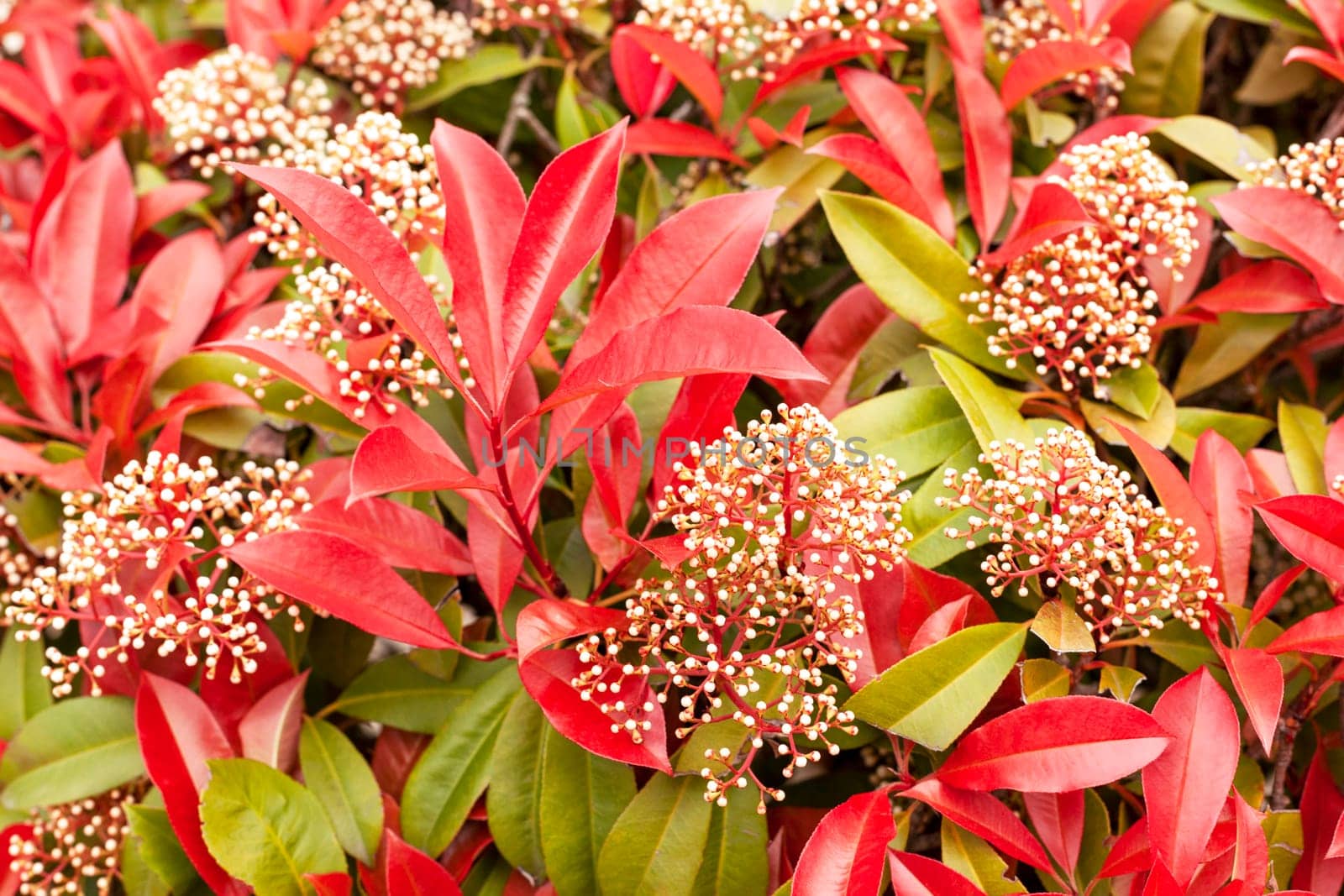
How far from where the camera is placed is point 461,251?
1068mm

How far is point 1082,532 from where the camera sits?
1029 millimetres

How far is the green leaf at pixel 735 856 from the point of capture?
1088mm

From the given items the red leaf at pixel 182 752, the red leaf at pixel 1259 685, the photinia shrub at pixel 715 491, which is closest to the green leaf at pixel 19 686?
the photinia shrub at pixel 715 491

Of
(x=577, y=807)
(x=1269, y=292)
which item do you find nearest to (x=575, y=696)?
(x=577, y=807)

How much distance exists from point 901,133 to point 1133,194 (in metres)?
0.28

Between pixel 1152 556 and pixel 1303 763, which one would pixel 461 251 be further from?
pixel 1303 763

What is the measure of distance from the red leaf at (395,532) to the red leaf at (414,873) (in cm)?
27

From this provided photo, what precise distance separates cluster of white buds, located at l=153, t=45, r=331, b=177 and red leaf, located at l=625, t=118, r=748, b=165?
16.3 inches

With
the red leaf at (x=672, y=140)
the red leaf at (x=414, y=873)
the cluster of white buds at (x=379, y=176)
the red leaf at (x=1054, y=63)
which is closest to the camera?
the red leaf at (x=414, y=873)

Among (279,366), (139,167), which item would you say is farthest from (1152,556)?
(139,167)

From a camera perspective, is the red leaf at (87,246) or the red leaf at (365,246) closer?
the red leaf at (365,246)

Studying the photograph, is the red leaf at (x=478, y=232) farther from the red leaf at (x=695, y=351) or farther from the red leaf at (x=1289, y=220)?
the red leaf at (x=1289, y=220)

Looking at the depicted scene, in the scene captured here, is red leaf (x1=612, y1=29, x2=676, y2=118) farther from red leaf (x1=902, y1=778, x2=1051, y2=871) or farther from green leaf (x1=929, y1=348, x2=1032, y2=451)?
red leaf (x1=902, y1=778, x2=1051, y2=871)

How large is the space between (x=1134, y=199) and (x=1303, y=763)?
673mm
